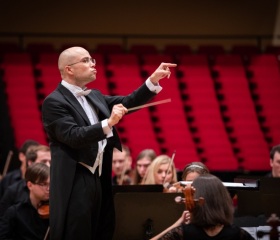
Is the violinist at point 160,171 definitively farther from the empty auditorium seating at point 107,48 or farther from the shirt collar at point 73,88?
the empty auditorium seating at point 107,48

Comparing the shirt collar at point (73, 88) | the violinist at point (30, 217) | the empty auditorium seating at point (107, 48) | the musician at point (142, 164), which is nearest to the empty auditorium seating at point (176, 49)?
the empty auditorium seating at point (107, 48)

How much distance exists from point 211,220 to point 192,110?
6738 mm

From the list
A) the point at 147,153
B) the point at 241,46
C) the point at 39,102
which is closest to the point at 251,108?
the point at 241,46

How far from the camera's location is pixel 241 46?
1114cm

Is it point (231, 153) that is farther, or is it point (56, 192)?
point (231, 153)

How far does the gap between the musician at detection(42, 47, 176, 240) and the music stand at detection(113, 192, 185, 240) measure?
0.39 m

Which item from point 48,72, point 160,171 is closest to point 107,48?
point 48,72

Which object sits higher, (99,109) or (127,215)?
(99,109)

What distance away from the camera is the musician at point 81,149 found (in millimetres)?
3801

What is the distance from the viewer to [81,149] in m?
3.88

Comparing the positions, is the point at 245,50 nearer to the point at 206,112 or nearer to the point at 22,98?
the point at 206,112

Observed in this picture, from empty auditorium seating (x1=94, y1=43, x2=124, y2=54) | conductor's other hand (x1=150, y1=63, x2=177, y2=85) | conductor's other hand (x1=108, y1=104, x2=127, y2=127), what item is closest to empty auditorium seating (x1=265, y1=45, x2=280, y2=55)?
empty auditorium seating (x1=94, y1=43, x2=124, y2=54)

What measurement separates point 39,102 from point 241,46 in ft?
10.8

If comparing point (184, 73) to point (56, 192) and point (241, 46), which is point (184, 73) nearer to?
point (241, 46)
